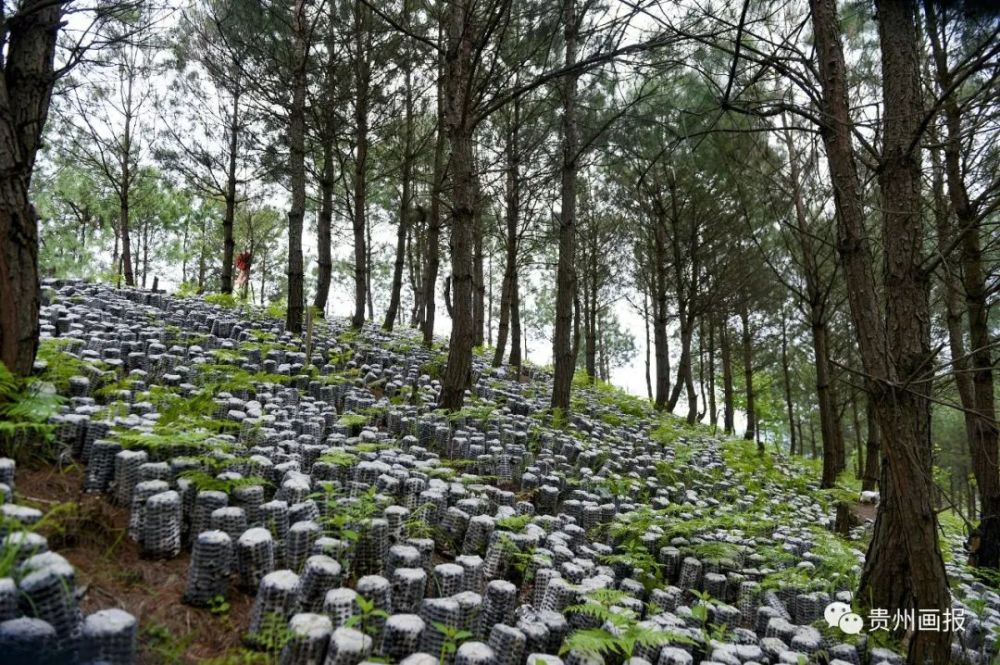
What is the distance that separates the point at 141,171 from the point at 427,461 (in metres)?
19.7

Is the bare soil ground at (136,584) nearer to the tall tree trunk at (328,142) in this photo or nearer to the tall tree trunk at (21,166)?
the tall tree trunk at (21,166)

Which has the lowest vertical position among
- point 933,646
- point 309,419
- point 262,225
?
point 933,646

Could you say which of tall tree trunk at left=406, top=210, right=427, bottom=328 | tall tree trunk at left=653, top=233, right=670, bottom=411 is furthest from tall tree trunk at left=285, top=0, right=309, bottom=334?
tall tree trunk at left=653, top=233, right=670, bottom=411

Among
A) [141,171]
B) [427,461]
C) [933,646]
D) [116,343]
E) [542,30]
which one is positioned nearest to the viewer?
[933,646]

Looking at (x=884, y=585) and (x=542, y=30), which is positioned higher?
(x=542, y=30)

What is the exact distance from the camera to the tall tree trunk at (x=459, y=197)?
5848 mm

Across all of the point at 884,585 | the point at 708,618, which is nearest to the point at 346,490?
the point at 708,618

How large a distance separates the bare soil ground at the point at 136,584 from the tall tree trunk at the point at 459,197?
3769 millimetres

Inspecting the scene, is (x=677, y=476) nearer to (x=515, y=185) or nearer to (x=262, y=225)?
(x=515, y=185)

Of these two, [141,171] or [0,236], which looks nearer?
[0,236]

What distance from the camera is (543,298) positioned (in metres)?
32.8

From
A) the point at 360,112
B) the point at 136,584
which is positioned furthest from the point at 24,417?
the point at 360,112

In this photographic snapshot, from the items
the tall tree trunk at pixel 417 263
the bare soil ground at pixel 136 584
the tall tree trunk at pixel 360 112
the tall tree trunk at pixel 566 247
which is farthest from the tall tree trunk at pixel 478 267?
the bare soil ground at pixel 136 584

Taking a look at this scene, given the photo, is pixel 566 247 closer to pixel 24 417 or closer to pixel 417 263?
pixel 24 417
